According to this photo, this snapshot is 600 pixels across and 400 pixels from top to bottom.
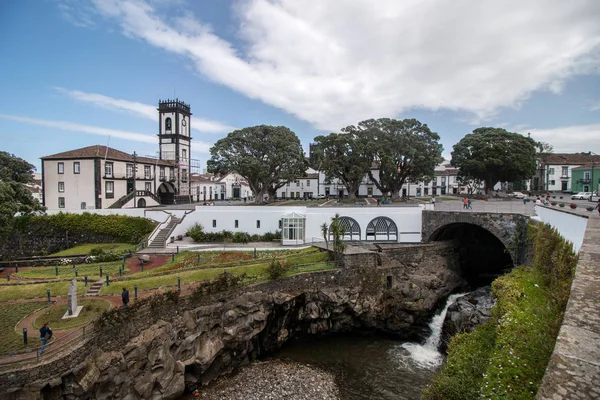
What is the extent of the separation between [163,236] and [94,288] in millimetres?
13015

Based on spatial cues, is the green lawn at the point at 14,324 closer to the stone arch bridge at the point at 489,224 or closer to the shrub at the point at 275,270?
the shrub at the point at 275,270

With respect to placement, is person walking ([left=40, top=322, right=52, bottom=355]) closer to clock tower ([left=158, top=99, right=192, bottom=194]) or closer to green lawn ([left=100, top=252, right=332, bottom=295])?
green lawn ([left=100, top=252, right=332, bottom=295])

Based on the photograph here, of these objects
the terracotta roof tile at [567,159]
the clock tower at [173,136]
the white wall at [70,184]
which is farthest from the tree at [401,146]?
the white wall at [70,184]

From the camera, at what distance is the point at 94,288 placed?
2019 centimetres

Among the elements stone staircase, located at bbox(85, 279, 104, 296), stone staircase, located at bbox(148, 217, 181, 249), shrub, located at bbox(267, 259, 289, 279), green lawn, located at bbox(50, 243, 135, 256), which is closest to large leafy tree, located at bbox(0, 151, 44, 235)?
green lawn, located at bbox(50, 243, 135, 256)

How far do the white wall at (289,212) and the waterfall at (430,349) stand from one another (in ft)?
33.7

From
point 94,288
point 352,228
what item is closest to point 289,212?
point 352,228

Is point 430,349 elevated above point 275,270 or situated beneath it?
situated beneath

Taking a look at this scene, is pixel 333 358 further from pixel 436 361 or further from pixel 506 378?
pixel 506 378

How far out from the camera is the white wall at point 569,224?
40.7 feet

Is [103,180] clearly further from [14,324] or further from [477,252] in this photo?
[477,252]

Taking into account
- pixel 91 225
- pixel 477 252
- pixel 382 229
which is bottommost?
pixel 477 252

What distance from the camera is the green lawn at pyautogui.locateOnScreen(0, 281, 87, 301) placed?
1920 centimetres

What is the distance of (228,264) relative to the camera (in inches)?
1004
